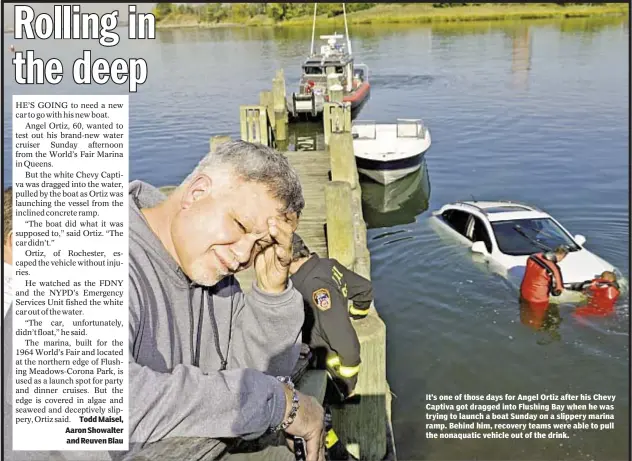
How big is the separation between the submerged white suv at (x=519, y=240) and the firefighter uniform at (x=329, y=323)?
19.1ft

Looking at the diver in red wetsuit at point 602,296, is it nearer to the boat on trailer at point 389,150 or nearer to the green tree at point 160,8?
the green tree at point 160,8

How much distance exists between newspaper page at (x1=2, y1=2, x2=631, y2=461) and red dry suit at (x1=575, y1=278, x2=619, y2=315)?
22 millimetres

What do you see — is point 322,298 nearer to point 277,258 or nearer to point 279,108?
point 277,258

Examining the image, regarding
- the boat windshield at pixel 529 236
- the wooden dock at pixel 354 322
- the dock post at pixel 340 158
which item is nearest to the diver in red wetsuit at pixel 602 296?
the boat windshield at pixel 529 236

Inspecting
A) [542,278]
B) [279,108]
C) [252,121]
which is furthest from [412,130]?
[542,278]

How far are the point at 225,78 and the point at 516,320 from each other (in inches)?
693

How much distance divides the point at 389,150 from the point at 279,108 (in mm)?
5109

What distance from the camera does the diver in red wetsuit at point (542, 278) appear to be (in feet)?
24.3

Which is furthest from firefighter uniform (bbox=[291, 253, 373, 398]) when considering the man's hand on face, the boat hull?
the boat hull

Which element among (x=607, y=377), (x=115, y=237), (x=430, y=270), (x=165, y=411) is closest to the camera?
(x=165, y=411)

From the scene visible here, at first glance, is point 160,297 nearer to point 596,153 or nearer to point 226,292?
point 226,292

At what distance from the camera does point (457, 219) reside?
408 inches

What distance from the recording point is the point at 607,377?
21.8ft

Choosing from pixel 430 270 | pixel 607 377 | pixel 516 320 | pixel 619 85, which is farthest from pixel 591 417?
pixel 619 85
